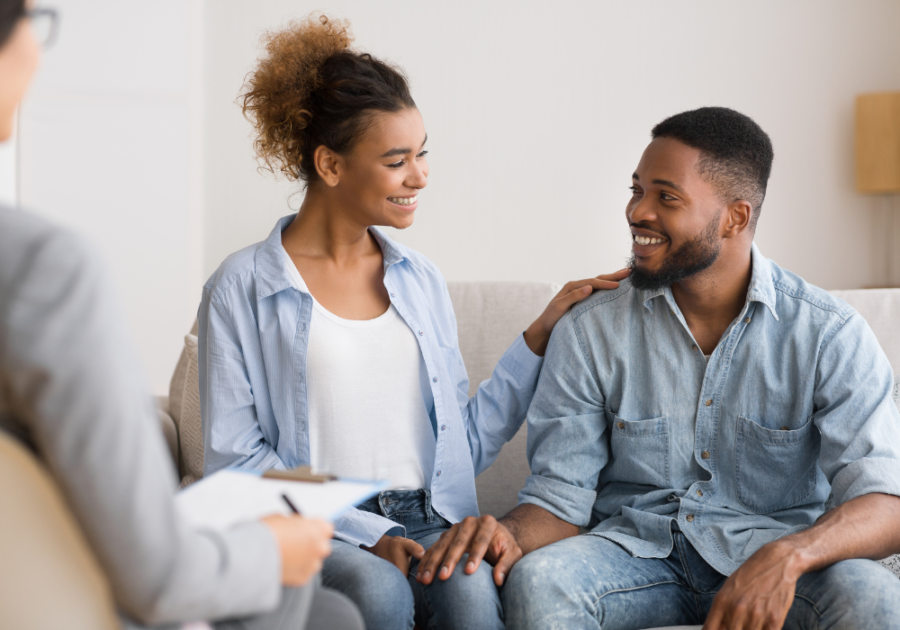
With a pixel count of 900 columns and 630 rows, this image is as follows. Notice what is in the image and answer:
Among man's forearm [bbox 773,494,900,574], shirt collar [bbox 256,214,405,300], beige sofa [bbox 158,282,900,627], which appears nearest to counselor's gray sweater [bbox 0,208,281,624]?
shirt collar [bbox 256,214,405,300]

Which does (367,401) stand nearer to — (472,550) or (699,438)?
(472,550)

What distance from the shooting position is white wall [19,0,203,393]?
3119 mm

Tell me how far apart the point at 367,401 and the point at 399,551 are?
0.29 meters

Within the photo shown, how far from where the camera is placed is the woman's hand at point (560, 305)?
Answer: 5.51 feet

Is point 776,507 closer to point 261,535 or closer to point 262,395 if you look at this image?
point 262,395

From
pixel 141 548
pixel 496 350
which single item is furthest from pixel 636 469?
pixel 141 548

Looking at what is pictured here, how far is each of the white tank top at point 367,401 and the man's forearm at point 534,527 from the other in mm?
192

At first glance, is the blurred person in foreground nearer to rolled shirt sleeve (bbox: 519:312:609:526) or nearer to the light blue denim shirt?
the light blue denim shirt

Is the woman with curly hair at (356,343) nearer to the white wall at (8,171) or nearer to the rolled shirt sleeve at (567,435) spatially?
the rolled shirt sleeve at (567,435)

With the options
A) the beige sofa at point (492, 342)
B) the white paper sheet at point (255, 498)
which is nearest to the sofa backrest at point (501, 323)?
the beige sofa at point (492, 342)

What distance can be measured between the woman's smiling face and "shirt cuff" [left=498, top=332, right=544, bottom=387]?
37 centimetres

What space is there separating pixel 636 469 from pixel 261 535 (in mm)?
1009

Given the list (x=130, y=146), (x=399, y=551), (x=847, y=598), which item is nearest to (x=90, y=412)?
(x=399, y=551)

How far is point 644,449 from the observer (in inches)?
60.9
